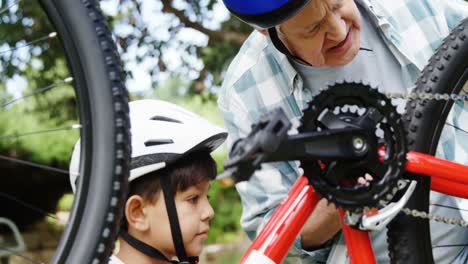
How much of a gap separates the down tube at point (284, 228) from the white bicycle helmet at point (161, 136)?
0.70 metres

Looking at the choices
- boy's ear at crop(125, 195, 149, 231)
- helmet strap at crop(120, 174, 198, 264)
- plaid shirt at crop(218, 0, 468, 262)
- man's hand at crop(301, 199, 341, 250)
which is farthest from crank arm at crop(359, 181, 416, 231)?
boy's ear at crop(125, 195, 149, 231)

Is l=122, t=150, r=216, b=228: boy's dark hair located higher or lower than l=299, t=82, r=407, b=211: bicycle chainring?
lower

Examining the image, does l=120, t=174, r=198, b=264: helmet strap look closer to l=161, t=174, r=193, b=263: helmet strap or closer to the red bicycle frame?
l=161, t=174, r=193, b=263: helmet strap

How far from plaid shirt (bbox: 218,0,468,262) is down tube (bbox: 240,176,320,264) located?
310mm

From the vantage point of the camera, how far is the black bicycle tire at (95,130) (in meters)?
1.40

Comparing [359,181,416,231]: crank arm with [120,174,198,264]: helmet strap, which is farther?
[120,174,198,264]: helmet strap

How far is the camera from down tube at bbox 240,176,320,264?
4.69 ft

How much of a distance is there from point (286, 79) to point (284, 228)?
496mm

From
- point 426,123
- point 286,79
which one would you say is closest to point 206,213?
point 286,79

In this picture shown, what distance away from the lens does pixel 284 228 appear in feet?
4.76

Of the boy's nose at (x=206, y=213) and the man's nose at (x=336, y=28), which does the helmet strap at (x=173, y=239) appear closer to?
the boy's nose at (x=206, y=213)

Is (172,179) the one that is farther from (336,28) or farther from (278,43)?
(336,28)

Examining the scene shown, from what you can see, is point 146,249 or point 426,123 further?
point 146,249

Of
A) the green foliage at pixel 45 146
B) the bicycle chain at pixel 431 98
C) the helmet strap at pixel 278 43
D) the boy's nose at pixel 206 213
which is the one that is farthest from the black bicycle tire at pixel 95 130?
the green foliage at pixel 45 146
